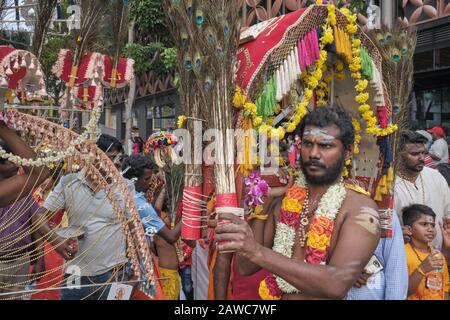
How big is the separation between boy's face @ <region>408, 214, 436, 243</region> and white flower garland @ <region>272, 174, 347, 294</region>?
1.59 m

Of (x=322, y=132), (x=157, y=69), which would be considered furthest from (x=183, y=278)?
Answer: (x=157, y=69)

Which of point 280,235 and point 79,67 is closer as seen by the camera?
point 280,235

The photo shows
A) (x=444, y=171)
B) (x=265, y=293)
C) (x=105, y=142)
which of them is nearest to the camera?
(x=265, y=293)

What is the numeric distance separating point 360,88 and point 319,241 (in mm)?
1671

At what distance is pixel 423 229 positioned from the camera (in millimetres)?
4035

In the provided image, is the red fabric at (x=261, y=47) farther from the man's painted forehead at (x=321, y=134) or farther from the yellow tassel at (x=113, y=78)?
the yellow tassel at (x=113, y=78)

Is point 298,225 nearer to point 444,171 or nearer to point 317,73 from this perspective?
point 317,73

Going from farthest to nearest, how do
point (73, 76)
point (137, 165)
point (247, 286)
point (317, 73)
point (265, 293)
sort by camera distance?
1. point (137, 165)
2. point (73, 76)
3. point (317, 73)
4. point (247, 286)
5. point (265, 293)

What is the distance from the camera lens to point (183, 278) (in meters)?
5.80

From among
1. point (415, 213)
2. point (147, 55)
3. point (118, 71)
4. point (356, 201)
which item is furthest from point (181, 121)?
point (147, 55)

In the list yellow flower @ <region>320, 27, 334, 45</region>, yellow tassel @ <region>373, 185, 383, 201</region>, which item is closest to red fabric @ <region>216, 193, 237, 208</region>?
yellow flower @ <region>320, 27, 334, 45</region>
